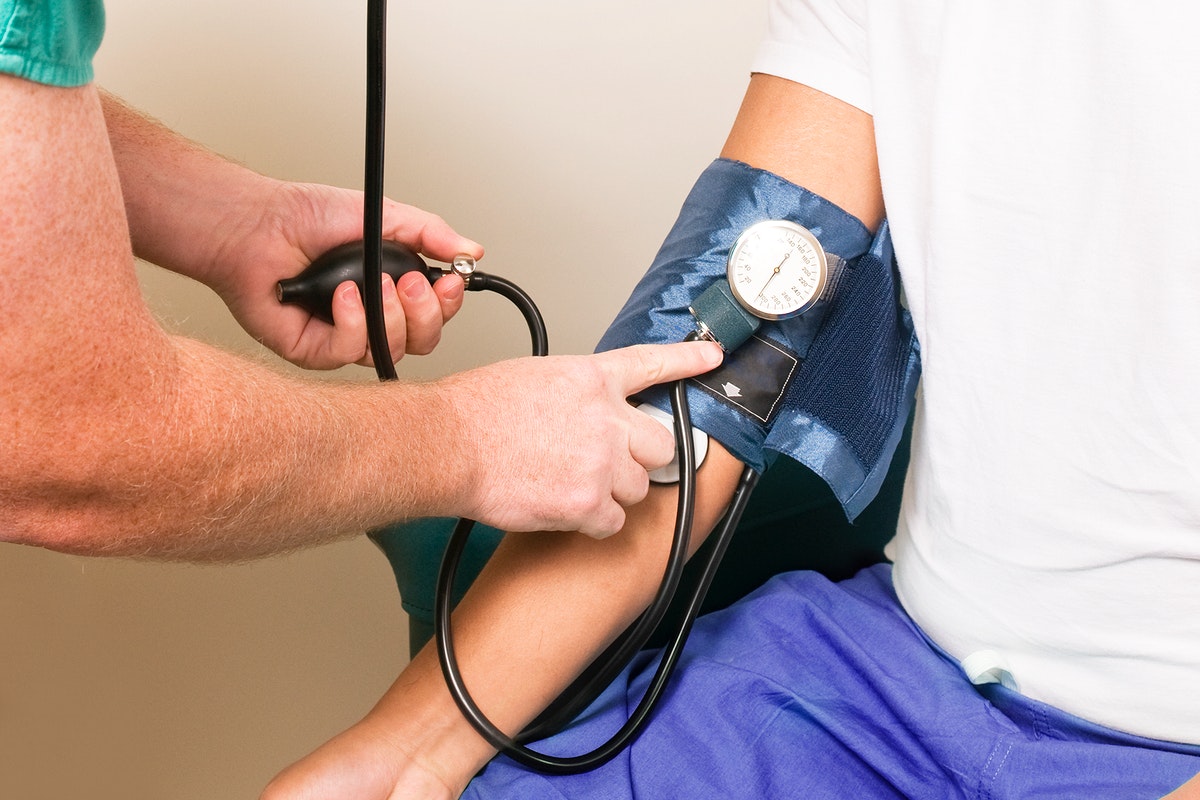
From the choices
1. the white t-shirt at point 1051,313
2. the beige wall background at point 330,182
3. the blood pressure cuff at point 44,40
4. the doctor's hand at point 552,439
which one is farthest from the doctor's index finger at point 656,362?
the beige wall background at point 330,182

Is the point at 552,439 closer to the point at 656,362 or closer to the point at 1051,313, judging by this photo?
the point at 656,362

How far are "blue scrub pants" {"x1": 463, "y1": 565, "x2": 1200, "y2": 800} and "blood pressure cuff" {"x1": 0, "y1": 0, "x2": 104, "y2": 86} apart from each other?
0.61 m

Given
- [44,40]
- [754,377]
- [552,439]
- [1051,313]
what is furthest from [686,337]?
[44,40]

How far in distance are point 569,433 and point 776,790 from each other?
1.09ft

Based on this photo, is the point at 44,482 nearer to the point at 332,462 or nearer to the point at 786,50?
the point at 332,462

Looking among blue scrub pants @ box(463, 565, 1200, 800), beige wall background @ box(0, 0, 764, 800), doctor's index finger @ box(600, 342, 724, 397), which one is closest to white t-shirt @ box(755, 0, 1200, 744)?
blue scrub pants @ box(463, 565, 1200, 800)

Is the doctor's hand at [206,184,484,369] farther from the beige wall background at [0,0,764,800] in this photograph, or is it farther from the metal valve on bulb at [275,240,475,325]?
the beige wall background at [0,0,764,800]

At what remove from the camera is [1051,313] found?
865mm

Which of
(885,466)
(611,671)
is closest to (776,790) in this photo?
(611,671)

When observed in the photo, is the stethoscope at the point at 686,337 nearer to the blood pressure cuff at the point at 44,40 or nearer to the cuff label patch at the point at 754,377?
the cuff label patch at the point at 754,377

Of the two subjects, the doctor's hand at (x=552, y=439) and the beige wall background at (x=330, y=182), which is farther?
the beige wall background at (x=330, y=182)

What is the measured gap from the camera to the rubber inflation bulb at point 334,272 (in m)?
0.94

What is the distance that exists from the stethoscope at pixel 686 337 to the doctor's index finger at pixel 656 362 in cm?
2

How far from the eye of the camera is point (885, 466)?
0.97m
